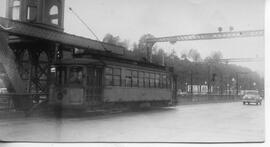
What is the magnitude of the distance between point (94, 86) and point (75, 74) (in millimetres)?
592

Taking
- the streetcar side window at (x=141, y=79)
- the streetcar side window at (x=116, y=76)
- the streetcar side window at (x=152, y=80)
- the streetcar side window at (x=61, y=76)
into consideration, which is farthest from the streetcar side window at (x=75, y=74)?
the streetcar side window at (x=152, y=80)

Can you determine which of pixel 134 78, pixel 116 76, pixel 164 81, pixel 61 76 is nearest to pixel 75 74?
pixel 61 76

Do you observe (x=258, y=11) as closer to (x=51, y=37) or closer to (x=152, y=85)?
(x=51, y=37)

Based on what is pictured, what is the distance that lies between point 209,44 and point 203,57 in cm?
83

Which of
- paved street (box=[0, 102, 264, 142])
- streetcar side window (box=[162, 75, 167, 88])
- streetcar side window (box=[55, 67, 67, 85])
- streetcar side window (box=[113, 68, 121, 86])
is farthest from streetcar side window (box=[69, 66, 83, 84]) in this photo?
streetcar side window (box=[162, 75, 167, 88])

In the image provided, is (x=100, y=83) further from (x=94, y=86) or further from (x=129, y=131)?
(x=129, y=131)

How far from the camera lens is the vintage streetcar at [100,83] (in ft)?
24.2

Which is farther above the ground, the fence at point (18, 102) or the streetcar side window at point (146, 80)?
the streetcar side window at point (146, 80)

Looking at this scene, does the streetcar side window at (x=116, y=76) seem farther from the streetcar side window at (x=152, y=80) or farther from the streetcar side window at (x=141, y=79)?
the streetcar side window at (x=152, y=80)

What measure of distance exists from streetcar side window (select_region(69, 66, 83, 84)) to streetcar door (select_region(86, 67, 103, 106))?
0.71ft

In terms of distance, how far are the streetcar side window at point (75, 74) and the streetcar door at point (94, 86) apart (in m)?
0.22

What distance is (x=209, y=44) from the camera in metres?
5.00

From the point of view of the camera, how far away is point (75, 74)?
7.61 meters

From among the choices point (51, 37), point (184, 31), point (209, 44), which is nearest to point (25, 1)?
point (51, 37)
